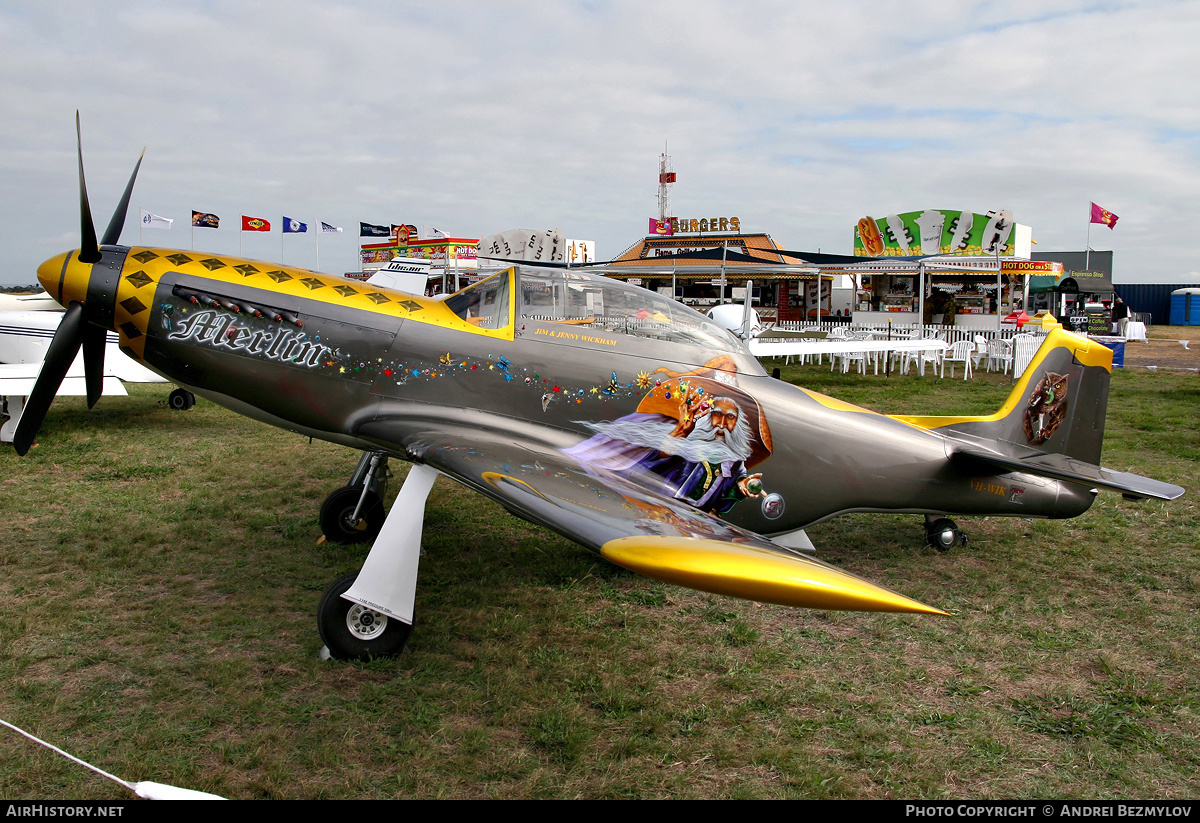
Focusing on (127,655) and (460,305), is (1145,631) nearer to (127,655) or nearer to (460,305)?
(460,305)

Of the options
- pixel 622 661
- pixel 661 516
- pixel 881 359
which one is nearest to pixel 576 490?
pixel 661 516

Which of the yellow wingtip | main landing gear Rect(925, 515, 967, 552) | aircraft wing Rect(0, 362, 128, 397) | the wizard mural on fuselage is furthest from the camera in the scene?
aircraft wing Rect(0, 362, 128, 397)

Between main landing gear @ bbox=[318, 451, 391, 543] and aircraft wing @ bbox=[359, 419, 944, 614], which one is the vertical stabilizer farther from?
main landing gear @ bbox=[318, 451, 391, 543]

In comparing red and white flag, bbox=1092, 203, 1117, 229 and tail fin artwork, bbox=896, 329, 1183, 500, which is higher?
red and white flag, bbox=1092, 203, 1117, 229

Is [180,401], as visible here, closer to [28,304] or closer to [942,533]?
[28,304]

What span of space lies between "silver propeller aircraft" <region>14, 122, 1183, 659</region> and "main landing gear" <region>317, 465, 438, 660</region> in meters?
0.01

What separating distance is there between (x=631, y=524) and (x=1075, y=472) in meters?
3.70

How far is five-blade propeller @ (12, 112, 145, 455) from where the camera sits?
4.66 m

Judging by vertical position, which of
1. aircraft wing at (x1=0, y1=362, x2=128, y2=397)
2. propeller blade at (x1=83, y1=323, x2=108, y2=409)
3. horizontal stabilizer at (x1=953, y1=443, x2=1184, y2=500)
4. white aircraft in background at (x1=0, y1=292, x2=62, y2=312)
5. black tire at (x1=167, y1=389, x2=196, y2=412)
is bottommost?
black tire at (x1=167, y1=389, x2=196, y2=412)

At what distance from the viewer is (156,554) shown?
227 inches

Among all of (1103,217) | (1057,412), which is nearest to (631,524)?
(1057,412)

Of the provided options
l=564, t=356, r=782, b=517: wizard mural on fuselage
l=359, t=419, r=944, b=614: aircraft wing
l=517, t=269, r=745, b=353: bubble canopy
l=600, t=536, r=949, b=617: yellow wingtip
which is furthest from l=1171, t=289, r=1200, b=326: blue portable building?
l=600, t=536, r=949, b=617: yellow wingtip

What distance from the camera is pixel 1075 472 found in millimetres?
5125

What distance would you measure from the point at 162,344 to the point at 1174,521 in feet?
27.5
